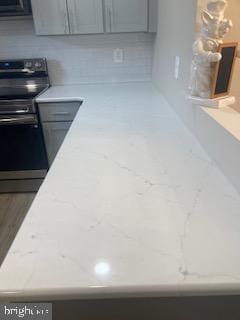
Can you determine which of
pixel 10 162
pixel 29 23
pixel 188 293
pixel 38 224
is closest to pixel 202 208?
pixel 188 293

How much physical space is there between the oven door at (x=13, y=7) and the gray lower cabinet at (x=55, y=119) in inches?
29.7

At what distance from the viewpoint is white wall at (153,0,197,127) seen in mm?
1438

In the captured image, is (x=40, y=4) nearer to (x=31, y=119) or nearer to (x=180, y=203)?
(x=31, y=119)

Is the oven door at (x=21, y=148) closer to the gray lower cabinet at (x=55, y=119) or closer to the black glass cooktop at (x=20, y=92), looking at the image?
the gray lower cabinet at (x=55, y=119)

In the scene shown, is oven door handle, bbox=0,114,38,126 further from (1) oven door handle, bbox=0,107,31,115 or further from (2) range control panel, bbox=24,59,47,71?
(2) range control panel, bbox=24,59,47,71

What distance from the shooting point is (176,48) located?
1.71 meters

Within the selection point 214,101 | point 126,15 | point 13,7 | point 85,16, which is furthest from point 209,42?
point 13,7

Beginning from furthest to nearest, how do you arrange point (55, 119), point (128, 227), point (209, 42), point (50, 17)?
point (55, 119), point (50, 17), point (209, 42), point (128, 227)

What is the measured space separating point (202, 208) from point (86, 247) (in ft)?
1.23

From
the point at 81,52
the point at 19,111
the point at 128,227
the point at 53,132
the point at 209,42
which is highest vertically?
the point at 209,42

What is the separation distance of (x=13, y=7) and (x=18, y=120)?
2.94ft

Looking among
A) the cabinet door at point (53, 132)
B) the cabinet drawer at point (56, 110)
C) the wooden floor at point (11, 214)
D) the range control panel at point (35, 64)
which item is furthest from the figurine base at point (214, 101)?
the range control panel at point (35, 64)

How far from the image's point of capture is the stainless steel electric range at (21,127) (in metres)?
2.29

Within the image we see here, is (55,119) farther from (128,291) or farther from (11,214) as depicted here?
(128,291)
